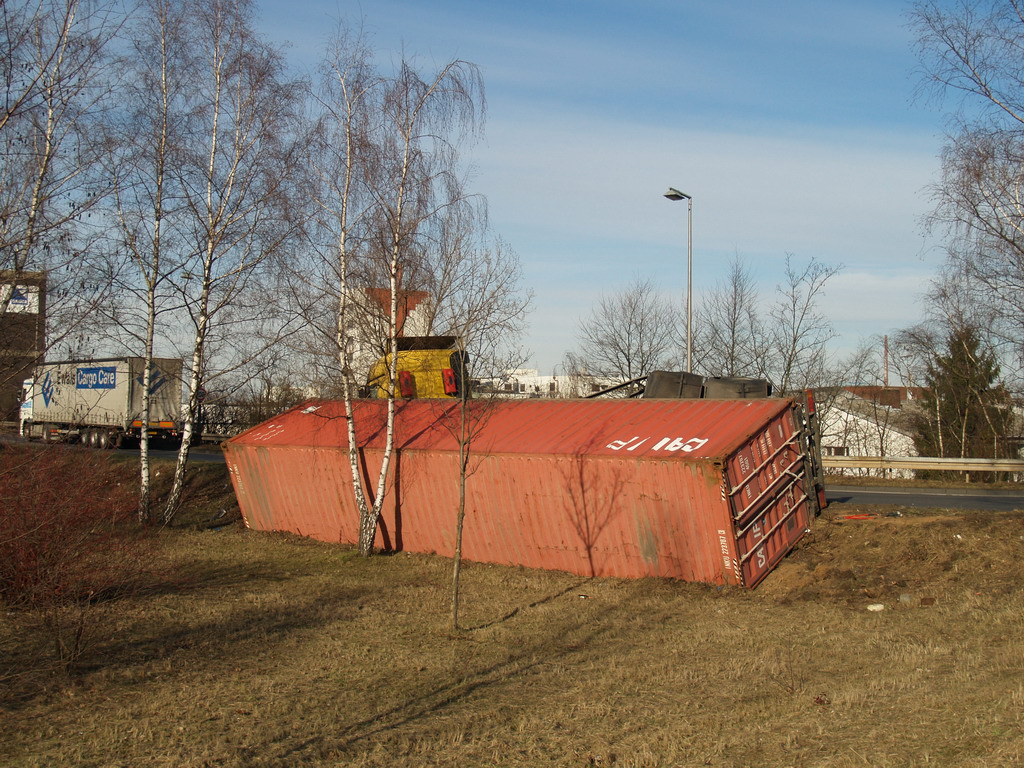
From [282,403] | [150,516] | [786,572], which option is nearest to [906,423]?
[282,403]

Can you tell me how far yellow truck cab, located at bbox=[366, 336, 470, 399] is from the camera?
12.1 meters

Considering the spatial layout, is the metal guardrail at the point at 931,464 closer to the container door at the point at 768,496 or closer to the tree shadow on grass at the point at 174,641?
the container door at the point at 768,496

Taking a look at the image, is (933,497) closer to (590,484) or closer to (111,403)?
(590,484)

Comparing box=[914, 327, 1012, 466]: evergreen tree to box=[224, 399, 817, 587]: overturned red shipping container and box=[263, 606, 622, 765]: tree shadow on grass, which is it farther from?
box=[263, 606, 622, 765]: tree shadow on grass

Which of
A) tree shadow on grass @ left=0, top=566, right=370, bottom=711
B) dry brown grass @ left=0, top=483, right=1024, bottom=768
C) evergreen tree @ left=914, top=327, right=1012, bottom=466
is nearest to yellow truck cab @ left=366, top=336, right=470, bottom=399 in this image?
dry brown grass @ left=0, top=483, right=1024, bottom=768

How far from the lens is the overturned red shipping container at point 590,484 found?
460 inches

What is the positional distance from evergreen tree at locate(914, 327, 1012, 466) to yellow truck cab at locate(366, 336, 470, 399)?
62.6 feet

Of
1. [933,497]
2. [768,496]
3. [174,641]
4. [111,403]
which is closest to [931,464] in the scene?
[933,497]

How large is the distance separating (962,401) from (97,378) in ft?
114

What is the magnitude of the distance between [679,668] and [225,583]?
801cm

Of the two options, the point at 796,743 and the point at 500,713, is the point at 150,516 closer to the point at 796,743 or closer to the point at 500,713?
the point at 500,713

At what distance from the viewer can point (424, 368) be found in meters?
17.3

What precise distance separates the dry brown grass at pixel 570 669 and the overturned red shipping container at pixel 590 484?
1.67 feet

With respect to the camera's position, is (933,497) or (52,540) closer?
(52,540)
